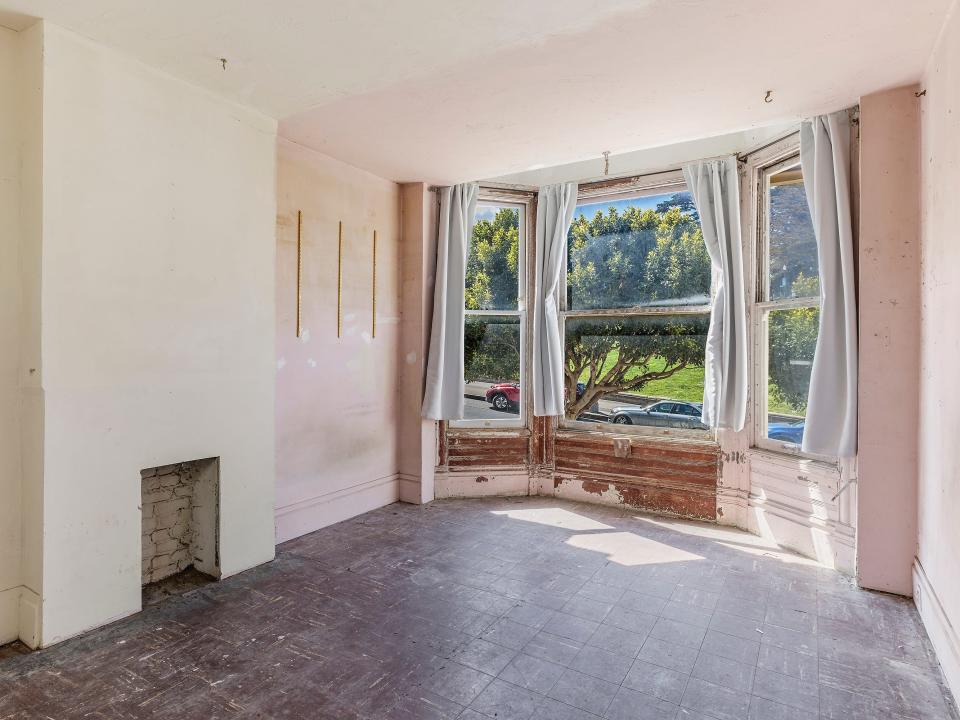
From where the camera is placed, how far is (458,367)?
4.59 meters

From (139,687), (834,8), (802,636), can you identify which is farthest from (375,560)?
(834,8)

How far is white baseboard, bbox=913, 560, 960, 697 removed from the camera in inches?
82.4

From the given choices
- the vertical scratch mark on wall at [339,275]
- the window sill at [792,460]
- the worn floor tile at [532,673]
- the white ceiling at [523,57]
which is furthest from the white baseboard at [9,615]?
the window sill at [792,460]

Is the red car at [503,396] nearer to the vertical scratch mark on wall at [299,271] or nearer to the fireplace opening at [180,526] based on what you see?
the vertical scratch mark on wall at [299,271]

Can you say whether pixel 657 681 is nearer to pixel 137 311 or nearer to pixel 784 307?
pixel 784 307

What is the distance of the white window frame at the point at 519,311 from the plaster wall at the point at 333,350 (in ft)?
2.43

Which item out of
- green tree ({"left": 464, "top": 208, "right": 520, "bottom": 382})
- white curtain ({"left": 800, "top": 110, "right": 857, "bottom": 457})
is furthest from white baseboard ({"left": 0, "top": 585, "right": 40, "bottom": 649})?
white curtain ({"left": 800, "top": 110, "right": 857, "bottom": 457})

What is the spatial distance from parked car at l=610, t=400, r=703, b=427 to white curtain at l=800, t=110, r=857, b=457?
111 cm

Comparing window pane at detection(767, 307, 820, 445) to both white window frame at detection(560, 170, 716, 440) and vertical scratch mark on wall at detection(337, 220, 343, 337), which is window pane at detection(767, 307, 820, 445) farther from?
vertical scratch mark on wall at detection(337, 220, 343, 337)

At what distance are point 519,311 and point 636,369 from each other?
114cm

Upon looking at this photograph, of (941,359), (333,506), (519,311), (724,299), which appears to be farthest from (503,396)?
(941,359)

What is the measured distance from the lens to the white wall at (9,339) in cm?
237

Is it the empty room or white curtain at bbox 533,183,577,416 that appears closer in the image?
the empty room

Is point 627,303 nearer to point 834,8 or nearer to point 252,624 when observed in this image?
point 834,8
